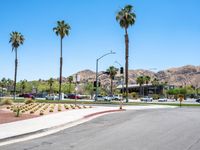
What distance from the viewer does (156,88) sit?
189625 millimetres

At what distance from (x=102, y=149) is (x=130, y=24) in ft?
196

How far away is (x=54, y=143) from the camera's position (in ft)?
47.0

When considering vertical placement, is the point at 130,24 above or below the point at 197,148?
above

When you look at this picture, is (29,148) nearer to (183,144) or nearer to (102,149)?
(102,149)

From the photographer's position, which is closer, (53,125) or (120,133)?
(120,133)

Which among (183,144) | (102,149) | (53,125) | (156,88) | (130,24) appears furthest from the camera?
(156,88)

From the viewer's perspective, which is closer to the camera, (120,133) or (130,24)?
(120,133)

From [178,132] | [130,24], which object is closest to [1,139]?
[178,132]

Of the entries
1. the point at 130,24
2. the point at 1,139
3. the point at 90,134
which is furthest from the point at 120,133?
the point at 130,24

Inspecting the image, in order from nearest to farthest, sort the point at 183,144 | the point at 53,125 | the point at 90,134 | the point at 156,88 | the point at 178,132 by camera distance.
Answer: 1. the point at 183,144
2. the point at 90,134
3. the point at 178,132
4. the point at 53,125
5. the point at 156,88

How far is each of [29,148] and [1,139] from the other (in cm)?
200

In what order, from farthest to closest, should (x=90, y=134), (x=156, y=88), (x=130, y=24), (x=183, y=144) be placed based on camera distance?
(x=156, y=88), (x=130, y=24), (x=90, y=134), (x=183, y=144)

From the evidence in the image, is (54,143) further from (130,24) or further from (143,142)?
(130,24)

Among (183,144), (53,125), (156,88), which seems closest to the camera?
(183,144)
